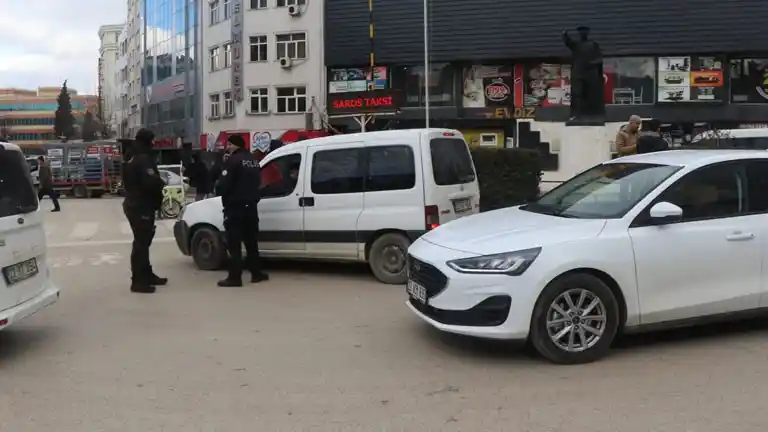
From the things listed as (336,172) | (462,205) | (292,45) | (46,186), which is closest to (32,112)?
(292,45)

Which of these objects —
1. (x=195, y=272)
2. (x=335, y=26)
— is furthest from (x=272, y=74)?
(x=195, y=272)

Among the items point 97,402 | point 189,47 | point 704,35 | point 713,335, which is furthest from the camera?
point 189,47

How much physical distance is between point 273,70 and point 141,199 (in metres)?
30.2

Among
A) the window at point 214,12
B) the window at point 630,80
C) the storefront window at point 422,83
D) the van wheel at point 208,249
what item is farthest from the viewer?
the window at point 214,12

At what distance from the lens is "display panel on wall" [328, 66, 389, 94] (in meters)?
36.1

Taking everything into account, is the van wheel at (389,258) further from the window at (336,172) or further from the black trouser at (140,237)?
the black trouser at (140,237)

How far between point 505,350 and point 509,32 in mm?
30397

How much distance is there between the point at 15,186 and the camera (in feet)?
20.2

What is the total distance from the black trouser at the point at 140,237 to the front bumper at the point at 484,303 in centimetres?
438

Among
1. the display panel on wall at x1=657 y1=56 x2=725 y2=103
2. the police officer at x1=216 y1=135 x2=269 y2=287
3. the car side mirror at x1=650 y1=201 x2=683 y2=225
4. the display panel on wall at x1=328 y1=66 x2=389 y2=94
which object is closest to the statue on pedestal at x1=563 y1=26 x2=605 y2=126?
the police officer at x1=216 y1=135 x2=269 y2=287

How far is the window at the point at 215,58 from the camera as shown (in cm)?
4153

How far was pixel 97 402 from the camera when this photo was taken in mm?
4914

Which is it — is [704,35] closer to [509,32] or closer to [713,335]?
[509,32]

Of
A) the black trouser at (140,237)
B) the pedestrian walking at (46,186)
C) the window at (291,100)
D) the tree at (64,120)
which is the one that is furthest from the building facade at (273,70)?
the tree at (64,120)
